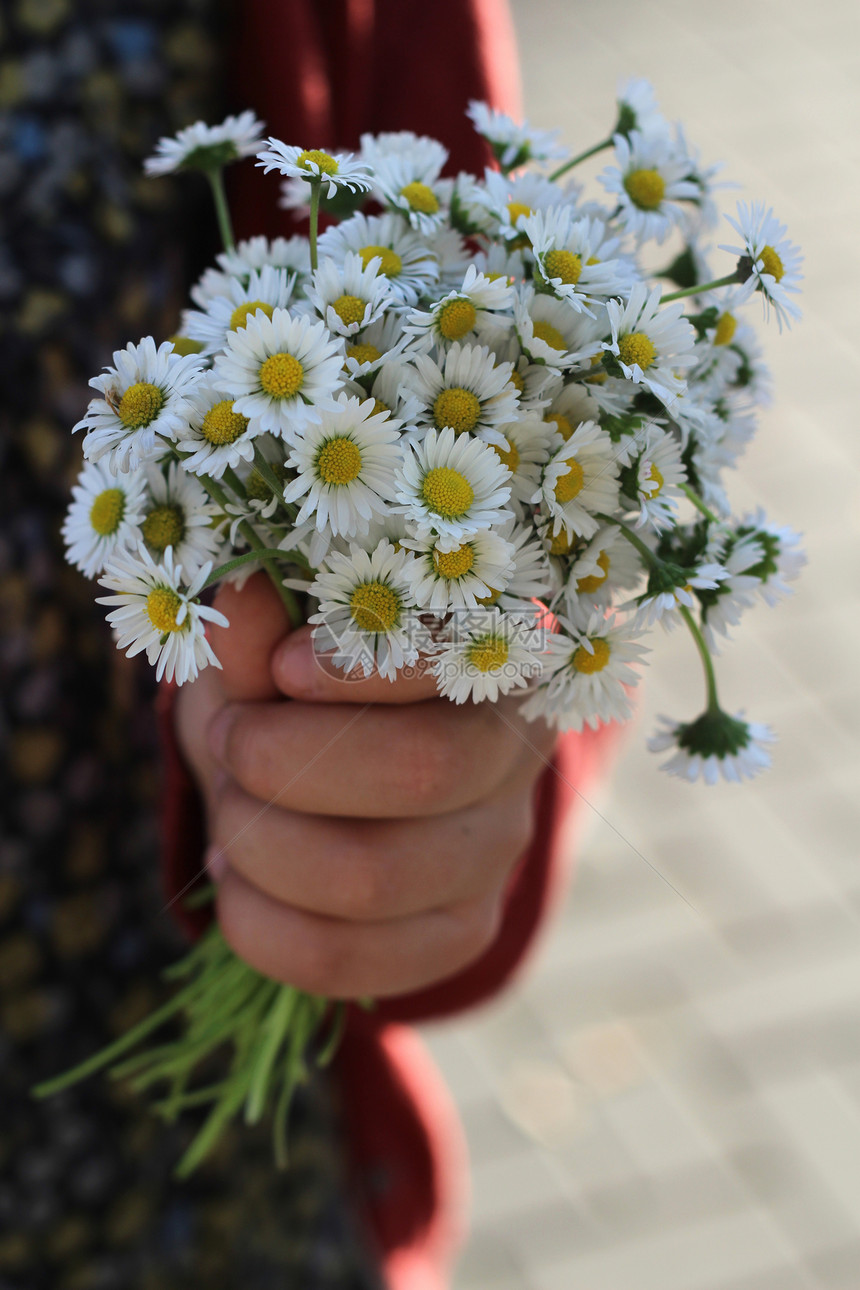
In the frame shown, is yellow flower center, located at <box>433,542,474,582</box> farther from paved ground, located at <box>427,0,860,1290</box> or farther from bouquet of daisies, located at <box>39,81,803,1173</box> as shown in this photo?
paved ground, located at <box>427,0,860,1290</box>

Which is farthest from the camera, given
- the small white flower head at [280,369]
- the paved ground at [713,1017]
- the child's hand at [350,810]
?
the paved ground at [713,1017]

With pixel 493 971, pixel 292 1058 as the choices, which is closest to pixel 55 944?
pixel 292 1058

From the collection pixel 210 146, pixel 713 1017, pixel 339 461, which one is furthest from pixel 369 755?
pixel 713 1017

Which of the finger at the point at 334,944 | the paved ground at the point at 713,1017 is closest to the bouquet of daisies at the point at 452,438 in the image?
the finger at the point at 334,944

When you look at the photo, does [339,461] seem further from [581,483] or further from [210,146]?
[210,146]

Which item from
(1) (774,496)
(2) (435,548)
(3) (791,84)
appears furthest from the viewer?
(3) (791,84)

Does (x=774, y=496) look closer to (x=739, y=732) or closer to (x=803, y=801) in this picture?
(x=803, y=801)

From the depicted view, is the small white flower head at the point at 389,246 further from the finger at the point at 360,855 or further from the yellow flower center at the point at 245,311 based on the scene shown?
the finger at the point at 360,855
